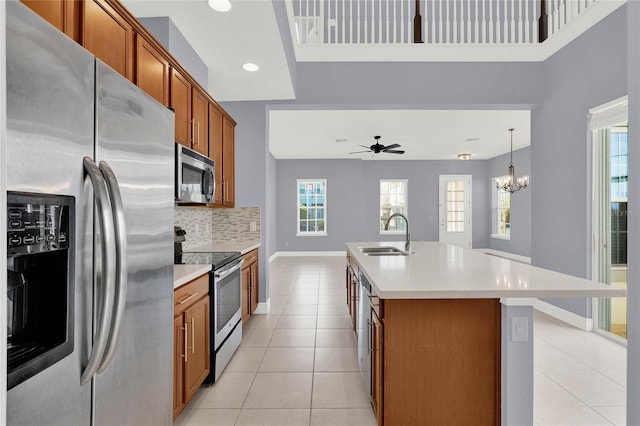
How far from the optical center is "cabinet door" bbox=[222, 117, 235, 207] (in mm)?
3529

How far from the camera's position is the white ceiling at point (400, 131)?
217 inches

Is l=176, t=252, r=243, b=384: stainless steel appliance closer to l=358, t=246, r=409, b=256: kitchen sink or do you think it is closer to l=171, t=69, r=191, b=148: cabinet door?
l=171, t=69, r=191, b=148: cabinet door

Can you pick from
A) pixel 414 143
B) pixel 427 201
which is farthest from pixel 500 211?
pixel 414 143

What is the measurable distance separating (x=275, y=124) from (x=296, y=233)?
4.27 m

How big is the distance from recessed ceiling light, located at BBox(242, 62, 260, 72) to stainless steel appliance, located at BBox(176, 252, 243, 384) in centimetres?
180

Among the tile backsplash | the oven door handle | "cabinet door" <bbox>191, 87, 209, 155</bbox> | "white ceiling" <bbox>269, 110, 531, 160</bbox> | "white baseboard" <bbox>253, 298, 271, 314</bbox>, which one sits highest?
"white ceiling" <bbox>269, 110, 531, 160</bbox>

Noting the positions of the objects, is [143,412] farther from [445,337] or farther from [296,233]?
[296,233]

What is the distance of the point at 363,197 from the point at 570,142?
6403 millimetres

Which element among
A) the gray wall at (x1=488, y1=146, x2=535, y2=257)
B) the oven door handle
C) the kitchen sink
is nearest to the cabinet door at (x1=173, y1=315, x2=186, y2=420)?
the oven door handle

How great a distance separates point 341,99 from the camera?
4059mm

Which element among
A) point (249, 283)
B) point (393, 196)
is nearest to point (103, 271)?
point (249, 283)

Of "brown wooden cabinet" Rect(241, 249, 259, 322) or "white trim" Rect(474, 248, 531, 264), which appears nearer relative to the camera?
"brown wooden cabinet" Rect(241, 249, 259, 322)

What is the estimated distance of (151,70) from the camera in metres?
2.01

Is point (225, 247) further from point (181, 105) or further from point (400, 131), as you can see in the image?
point (400, 131)
